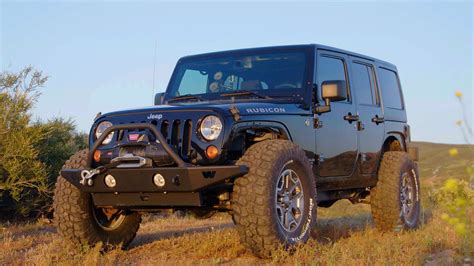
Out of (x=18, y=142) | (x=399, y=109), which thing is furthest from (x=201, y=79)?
(x=18, y=142)

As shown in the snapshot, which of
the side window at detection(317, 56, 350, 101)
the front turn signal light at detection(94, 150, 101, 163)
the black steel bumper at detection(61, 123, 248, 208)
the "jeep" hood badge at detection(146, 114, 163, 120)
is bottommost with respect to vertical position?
the black steel bumper at detection(61, 123, 248, 208)

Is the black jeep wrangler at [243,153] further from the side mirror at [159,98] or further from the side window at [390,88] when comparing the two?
the side window at [390,88]

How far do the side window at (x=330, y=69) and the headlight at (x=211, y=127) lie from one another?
6.01 ft

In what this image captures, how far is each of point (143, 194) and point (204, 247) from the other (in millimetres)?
878

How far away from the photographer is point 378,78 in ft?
27.6

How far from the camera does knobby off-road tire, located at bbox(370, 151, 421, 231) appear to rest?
773cm

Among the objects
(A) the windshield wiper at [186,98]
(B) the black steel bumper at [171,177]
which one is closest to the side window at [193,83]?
(A) the windshield wiper at [186,98]

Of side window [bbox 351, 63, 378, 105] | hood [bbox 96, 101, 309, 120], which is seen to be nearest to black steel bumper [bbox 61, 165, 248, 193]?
hood [bbox 96, 101, 309, 120]

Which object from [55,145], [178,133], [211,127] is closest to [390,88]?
[211,127]

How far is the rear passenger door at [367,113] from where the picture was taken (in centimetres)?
753

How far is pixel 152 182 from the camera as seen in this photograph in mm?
5051

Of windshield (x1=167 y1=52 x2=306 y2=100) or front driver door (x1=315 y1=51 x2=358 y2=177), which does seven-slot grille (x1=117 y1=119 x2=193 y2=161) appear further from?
front driver door (x1=315 y1=51 x2=358 y2=177)

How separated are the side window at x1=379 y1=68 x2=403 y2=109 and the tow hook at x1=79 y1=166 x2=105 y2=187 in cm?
452

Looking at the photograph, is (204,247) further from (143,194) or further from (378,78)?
(378,78)
